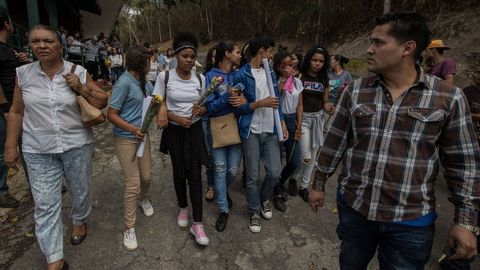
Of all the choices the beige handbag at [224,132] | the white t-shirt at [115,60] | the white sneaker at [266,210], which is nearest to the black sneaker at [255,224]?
the white sneaker at [266,210]

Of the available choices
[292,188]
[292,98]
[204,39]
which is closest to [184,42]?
[292,98]

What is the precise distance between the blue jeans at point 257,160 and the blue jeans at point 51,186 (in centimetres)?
147

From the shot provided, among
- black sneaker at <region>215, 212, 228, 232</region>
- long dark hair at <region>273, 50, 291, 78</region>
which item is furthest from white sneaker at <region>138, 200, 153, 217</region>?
long dark hair at <region>273, 50, 291, 78</region>

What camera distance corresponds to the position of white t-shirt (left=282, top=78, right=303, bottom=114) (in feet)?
11.0

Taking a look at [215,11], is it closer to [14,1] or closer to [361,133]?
[14,1]

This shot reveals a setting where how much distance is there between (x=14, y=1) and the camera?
10.7 meters

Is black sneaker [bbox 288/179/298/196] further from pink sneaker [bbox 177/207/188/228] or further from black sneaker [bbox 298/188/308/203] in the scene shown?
pink sneaker [bbox 177/207/188/228]

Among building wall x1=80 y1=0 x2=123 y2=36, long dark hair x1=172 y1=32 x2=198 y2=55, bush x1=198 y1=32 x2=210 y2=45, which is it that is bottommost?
long dark hair x1=172 y1=32 x2=198 y2=55

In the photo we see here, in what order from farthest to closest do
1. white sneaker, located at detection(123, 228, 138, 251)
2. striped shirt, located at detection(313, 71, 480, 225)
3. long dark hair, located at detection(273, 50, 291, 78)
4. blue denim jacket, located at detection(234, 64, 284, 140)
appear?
long dark hair, located at detection(273, 50, 291, 78)
blue denim jacket, located at detection(234, 64, 284, 140)
white sneaker, located at detection(123, 228, 138, 251)
striped shirt, located at detection(313, 71, 480, 225)

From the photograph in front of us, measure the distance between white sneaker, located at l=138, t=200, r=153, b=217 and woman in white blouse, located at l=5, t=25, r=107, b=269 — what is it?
96 centimetres

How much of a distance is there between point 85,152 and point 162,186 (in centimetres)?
157

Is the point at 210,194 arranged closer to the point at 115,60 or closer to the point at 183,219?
the point at 183,219

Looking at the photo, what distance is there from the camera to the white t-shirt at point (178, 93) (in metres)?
2.71

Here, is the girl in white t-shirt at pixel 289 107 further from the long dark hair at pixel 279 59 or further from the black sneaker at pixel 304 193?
the black sneaker at pixel 304 193
